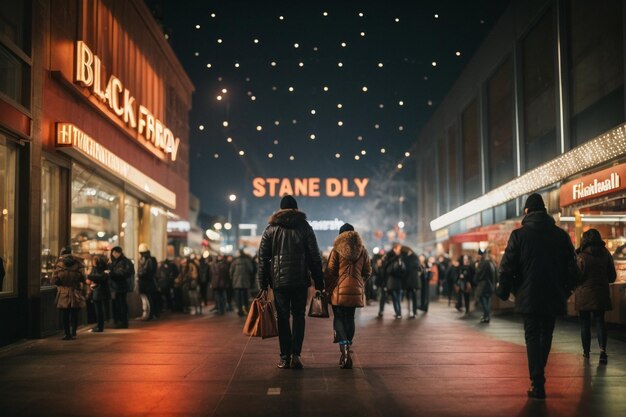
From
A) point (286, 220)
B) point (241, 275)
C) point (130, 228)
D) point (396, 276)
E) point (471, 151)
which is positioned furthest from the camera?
point (471, 151)

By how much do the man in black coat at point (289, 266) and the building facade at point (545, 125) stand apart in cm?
690

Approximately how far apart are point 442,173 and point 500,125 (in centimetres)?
1689

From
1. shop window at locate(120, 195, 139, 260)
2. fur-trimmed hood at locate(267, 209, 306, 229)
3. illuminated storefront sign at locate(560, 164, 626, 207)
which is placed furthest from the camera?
shop window at locate(120, 195, 139, 260)

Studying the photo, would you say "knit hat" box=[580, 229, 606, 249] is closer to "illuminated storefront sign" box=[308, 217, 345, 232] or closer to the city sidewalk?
the city sidewalk

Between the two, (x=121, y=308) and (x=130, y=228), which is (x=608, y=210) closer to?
(x=121, y=308)

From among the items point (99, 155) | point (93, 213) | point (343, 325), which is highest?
point (99, 155)

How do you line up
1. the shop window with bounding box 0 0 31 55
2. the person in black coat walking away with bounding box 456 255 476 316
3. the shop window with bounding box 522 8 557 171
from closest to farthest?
the shop window with bounding box 0 0 31 55 → the person in black coat walking away with bounding box 456 255 476 316 → the shop window with bounding box 522 8 557 171

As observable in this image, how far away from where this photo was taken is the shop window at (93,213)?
17.6 m

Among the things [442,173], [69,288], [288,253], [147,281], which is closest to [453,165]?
[442,173]

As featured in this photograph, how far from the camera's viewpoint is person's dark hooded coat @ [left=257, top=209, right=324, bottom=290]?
928 centimetres

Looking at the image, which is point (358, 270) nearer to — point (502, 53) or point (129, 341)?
point (129, 341)

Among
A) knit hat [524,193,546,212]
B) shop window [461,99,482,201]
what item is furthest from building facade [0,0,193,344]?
shop window [461,99,482,201]

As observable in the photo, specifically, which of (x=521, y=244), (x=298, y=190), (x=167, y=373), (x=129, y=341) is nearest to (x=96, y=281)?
(x=129, y=341)

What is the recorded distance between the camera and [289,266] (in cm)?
929
